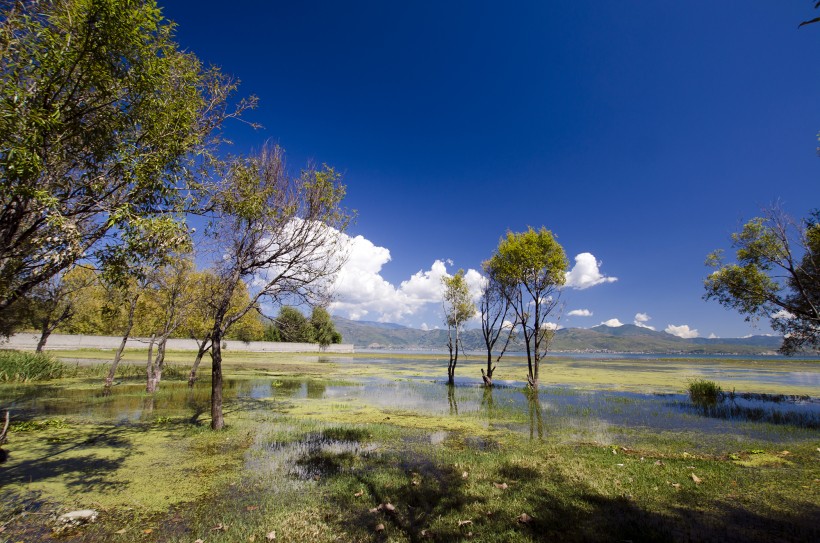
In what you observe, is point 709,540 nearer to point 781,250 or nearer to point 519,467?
point 519,467

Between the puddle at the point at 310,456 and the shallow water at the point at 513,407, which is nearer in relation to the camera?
the puddle at the point at 310,456

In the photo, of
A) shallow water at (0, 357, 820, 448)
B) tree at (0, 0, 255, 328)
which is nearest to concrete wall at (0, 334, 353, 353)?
shallow water at (0, 357, 820, 448)

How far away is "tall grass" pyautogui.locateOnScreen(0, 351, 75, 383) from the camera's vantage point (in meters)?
25.0

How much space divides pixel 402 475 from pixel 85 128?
10.1 metres

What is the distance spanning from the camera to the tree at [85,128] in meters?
5.14

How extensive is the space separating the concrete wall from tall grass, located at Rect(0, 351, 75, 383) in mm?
5418

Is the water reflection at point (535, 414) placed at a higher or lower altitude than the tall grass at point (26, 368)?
lower

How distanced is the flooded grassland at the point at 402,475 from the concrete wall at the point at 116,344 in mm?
24655

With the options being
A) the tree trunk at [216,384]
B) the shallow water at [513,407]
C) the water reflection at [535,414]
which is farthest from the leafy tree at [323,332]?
the tree trunk at [216,384]

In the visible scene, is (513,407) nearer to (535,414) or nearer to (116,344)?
(535,414)

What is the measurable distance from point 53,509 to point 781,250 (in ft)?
104

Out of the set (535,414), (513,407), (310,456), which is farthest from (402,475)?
(513,407)

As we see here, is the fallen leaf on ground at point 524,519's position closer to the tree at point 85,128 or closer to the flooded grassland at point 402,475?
the flooded grassland at point 402,475

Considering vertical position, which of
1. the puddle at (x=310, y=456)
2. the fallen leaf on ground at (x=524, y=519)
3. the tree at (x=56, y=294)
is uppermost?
the tree at (x=56, y=294)
